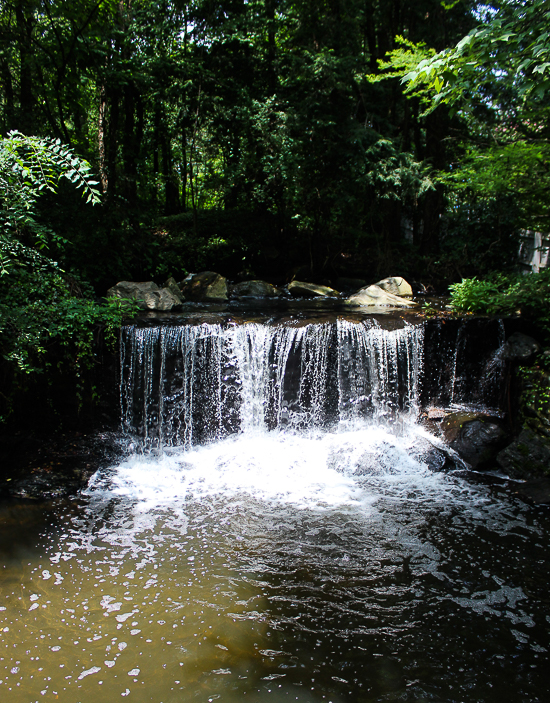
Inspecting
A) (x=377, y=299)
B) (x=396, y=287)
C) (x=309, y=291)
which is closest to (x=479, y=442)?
(x=377, y=299)

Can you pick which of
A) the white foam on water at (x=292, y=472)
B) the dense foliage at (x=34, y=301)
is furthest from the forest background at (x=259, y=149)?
the white foam on water at (x=292, y=472)

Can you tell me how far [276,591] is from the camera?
3975 millimetres

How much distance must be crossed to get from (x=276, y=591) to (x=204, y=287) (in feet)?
27.0

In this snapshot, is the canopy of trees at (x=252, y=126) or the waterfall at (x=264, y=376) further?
the canopy of trees at (x=252, y=126)

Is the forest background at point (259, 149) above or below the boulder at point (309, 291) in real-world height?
above

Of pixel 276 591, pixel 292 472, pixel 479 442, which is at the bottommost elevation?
pixel 276 591

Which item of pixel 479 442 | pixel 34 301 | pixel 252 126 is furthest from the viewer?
pixel 252 126

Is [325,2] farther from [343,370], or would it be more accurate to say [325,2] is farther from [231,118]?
[343,370]

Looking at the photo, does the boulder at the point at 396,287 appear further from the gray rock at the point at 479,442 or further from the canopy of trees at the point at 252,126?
the gray rock at the point at 479,442

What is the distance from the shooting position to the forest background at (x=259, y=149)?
798cm

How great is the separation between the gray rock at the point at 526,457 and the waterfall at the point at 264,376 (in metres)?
1.63

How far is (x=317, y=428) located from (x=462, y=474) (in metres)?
2.23

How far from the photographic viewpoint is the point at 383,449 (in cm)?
677

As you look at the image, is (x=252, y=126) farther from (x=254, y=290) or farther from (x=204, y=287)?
(x=204, y=287)
